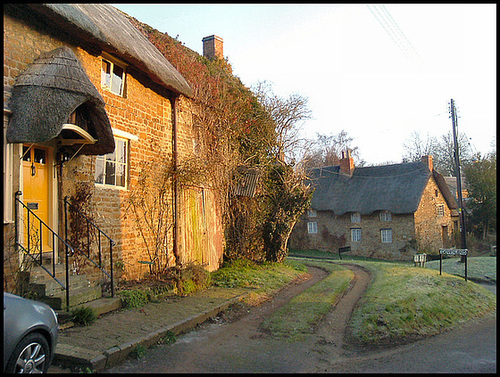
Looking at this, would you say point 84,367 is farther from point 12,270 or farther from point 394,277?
point 394,277

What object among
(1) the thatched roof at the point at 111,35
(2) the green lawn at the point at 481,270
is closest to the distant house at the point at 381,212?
(2) the green lawn at the point at 481,270

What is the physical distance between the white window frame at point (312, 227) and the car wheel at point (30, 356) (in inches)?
1317

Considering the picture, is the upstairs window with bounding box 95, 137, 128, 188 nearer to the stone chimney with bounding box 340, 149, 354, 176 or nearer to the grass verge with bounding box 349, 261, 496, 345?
the grass verge with bounding box 349, 261, 496, 345

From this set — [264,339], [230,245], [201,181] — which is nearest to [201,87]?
[201,181]

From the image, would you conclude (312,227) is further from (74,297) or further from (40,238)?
(40,238)

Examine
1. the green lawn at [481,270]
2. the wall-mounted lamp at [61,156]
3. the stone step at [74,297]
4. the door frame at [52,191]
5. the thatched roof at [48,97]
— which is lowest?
the green lawn at [481,270]

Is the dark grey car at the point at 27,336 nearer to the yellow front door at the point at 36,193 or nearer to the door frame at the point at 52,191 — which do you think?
the yellow front door at the point at 36,193

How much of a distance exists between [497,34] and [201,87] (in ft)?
33.0

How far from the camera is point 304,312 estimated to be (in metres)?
9.29

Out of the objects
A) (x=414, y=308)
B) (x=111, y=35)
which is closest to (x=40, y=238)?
(x=111, y=35)

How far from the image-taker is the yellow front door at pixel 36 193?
25.9 feet

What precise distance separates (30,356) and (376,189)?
3282cm

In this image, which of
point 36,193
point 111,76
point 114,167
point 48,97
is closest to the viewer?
point 48,97

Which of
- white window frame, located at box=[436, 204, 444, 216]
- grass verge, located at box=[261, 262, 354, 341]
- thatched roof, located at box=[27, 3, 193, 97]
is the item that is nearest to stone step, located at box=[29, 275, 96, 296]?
grass verge, located at box=[261, 262, 354, 341]
